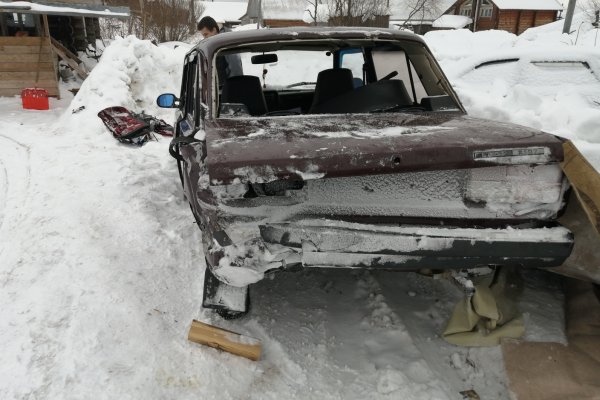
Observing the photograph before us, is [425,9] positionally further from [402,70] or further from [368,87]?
[368,87]

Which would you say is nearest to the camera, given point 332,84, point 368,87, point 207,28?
point 368,87

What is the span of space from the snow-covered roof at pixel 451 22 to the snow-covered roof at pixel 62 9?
111 feet

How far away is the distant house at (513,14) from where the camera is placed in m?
40.3

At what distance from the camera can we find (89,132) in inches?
308

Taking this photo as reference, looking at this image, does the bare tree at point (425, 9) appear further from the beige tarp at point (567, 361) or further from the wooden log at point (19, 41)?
the beige tarp at point (567, 361)

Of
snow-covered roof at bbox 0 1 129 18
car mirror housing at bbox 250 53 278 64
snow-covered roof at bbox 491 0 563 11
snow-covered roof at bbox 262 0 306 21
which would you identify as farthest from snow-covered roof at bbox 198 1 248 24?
car mirror housing at bbox 250 53 278 64

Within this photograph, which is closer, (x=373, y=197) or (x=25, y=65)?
(x=373, y=197)

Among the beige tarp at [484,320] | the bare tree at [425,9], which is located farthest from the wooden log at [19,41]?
the bare tree at [425,9]

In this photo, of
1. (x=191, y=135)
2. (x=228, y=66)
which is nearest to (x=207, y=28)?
(x=228, y=66)

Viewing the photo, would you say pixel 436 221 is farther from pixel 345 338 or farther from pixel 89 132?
pixel 89 132

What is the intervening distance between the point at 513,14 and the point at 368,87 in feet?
145

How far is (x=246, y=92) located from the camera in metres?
3.70

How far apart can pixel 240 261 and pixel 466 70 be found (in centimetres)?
706

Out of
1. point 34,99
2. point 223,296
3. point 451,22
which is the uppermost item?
point 451,22
